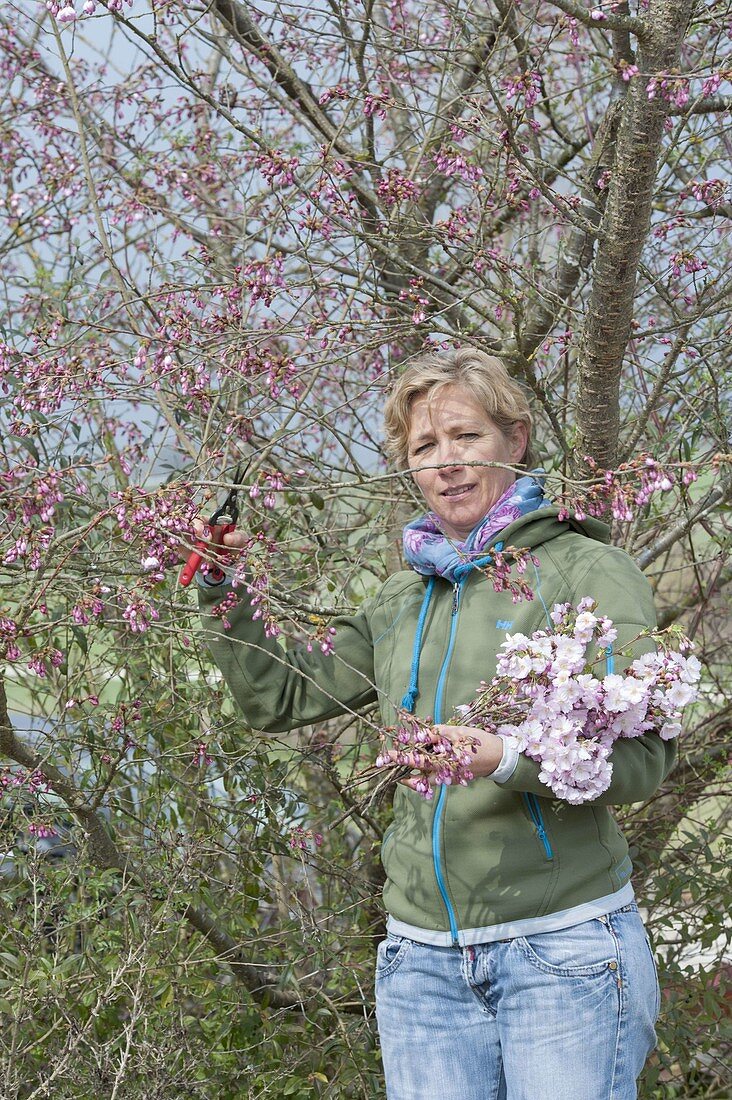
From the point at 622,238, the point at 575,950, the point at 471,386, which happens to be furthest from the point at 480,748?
the point at 622,238

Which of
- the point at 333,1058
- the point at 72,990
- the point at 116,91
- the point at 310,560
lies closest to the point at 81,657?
the point at 310,560

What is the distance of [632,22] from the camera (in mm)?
2576

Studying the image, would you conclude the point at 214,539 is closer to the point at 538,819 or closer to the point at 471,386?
the point at 471,386

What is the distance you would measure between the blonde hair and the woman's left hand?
2.47 feet

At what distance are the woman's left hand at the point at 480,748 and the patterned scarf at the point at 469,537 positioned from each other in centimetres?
38

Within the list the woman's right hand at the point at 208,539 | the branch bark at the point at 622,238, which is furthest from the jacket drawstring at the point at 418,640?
the branch bark at the point at 622,238

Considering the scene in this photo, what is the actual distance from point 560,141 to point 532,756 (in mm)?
3143

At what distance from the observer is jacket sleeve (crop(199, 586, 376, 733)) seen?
2648 millimetres

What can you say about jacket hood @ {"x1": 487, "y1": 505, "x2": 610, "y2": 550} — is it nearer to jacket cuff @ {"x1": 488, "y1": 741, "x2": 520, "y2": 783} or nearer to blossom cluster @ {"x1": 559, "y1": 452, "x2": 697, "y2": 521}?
blossom cluster @ {"x1": 559, "y1": 452, "x2": 697, "y2": 521}

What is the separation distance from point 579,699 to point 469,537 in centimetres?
Answer: 48

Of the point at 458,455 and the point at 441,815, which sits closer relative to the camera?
the point at 441,815

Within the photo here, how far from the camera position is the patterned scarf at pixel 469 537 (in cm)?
238

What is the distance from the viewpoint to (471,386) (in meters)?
2.54

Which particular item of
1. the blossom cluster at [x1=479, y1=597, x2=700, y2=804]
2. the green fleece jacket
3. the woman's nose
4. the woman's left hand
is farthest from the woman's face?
the woman's left hand
